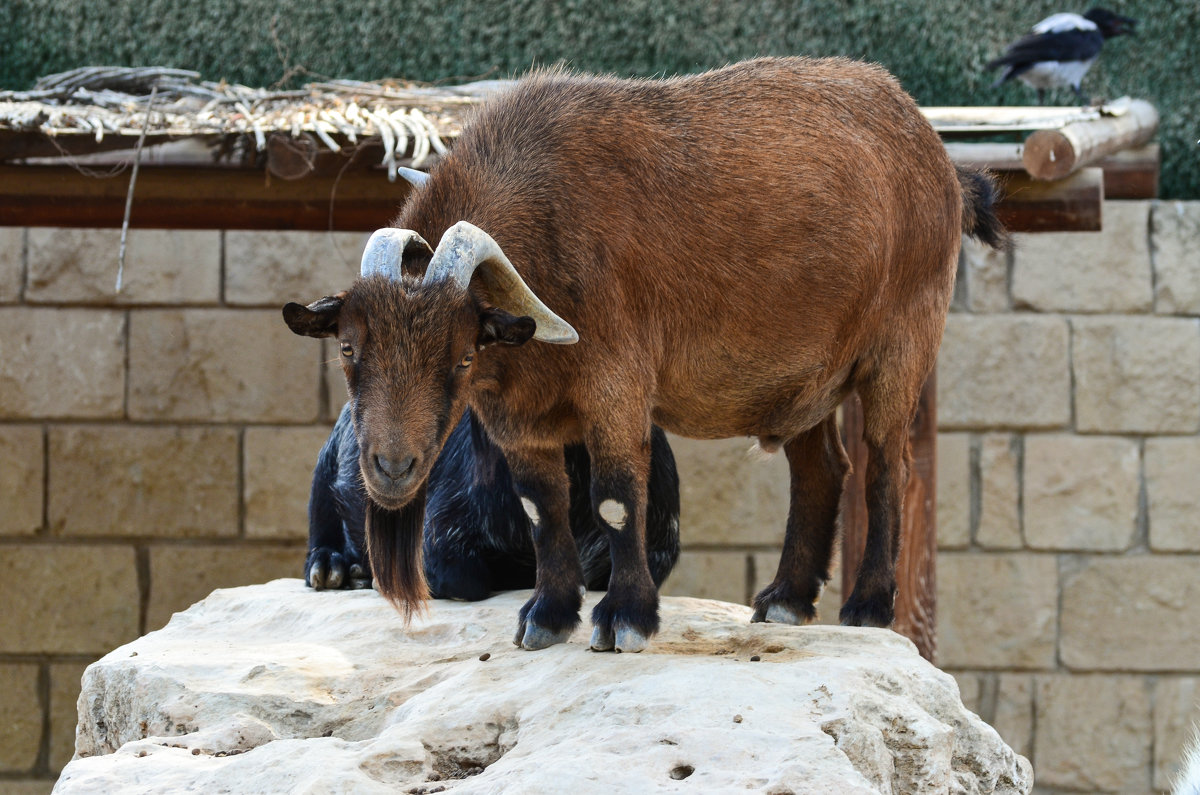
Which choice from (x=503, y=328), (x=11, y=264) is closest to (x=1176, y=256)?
(x=503, y=328)

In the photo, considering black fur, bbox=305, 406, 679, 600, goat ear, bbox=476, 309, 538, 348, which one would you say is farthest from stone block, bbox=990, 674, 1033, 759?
goat ear, bbox=476, 309, 538, 348

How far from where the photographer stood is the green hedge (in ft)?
22.1

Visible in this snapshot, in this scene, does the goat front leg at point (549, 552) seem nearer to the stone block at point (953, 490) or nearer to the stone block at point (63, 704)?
the stone block at point (953, 490)

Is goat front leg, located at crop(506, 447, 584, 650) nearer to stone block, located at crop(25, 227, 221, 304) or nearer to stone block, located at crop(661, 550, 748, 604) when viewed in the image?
stone block, located at crop(661, 550, 748, 604)

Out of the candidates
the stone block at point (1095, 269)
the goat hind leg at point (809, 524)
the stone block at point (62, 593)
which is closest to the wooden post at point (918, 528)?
the goat hind leg at point (809, 524)

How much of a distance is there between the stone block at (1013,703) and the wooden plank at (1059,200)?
104 inches

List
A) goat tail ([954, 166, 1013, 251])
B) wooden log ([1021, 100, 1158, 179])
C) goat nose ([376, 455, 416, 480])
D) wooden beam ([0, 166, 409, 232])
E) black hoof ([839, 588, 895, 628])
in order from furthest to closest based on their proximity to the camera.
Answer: wooden beam ([0, 166, 409, 232]) → wooden log ([1021, 100, 1158, 179]) → goat tail ([954, 166, 1013, 251]) → black hoof ([839, 588, 895, 628]) → goat nose ([376, 455, 416, 480])

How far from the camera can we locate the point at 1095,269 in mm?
6734

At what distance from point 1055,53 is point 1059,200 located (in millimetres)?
1369

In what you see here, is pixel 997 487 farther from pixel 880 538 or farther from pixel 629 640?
pixel 629 640

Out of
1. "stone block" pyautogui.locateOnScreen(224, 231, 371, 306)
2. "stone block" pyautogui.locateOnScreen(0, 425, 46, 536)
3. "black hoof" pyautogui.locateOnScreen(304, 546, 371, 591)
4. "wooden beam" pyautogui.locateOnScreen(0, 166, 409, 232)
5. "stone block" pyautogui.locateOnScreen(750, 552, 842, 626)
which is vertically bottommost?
"stone block" pyautogui.locateOnScreen(750, 552, 842, 626)

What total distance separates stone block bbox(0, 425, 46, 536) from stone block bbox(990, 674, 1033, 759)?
4.69 metres

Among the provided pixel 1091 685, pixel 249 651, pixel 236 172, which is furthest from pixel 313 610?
pixel 1091 685

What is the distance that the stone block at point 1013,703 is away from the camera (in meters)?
6.73
